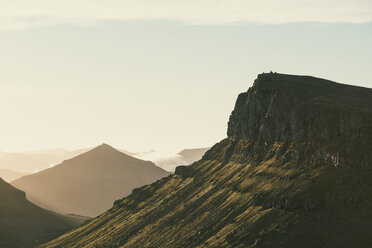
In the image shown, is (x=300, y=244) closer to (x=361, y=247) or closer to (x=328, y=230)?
(x=328, y=230)

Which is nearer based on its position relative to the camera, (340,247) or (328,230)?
(340,247)

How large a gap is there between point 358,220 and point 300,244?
21.9 meters

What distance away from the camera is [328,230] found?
19750 centimetres

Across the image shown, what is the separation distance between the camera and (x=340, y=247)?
184750 millimetres

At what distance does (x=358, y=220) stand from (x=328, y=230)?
10918 mm

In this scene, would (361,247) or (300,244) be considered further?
(300,244)

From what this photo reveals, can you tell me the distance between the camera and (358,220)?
636ft

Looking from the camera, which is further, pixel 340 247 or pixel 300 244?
pixel 300 244

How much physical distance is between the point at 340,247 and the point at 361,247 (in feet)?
22.5

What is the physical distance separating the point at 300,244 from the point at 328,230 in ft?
36.3

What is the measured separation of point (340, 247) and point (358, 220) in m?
14.7

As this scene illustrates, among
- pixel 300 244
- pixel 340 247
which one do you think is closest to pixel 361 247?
pixel 340 247

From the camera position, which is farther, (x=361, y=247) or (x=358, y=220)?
(x=358, y=220)

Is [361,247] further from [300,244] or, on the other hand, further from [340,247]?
[300,244]
